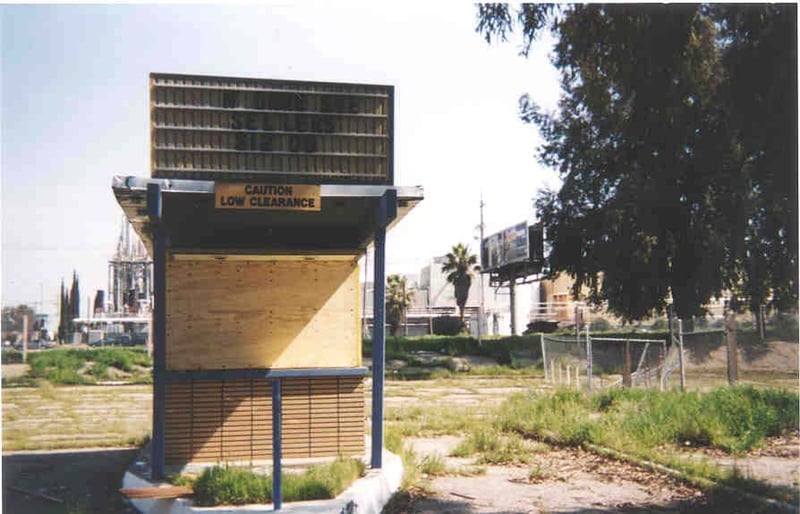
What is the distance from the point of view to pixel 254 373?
33.0 ft

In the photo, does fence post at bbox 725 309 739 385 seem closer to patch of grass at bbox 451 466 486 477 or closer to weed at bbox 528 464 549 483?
weed at bbox 528 464 549 483

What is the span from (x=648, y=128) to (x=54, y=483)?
8373mm

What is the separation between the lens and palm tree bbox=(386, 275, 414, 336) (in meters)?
69.1

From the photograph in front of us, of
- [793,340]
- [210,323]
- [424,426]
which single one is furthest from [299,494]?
[793,340]

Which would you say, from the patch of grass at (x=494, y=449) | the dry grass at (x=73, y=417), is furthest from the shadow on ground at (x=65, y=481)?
the patch of grass at (x=494, y=449)

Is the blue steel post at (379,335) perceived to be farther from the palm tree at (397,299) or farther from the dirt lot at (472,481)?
the palm tree at (397,299)

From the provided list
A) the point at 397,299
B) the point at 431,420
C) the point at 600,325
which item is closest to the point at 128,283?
the point at 397,299

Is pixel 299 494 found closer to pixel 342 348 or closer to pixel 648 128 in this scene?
pixel 342 348

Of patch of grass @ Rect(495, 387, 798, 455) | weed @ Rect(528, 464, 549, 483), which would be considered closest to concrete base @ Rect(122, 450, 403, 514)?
weed @ Rect(528, 464, 549, 483)

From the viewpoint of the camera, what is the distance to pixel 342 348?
10.5m

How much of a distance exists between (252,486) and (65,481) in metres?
3.57

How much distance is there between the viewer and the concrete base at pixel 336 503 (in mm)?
7723

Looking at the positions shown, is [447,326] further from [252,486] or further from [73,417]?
[252,486]

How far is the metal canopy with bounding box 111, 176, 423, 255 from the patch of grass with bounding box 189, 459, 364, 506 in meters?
3.03
